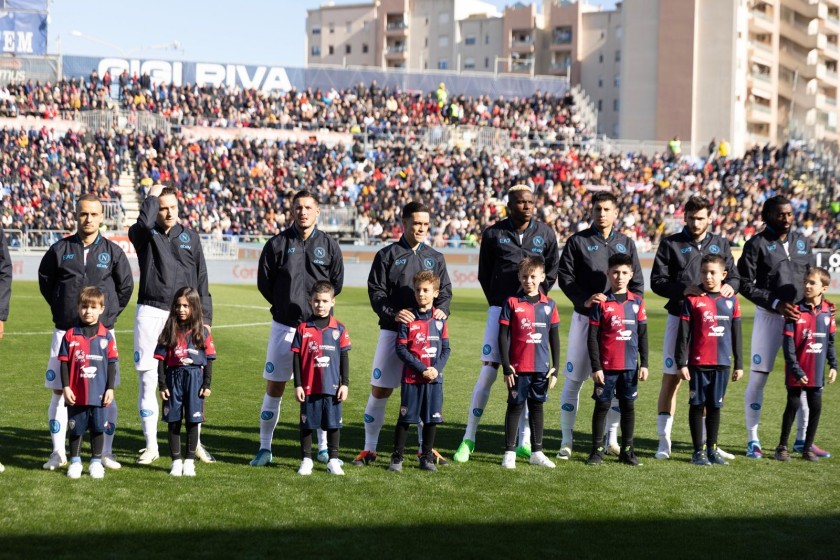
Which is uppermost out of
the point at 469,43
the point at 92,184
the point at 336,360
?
the point at 469,43

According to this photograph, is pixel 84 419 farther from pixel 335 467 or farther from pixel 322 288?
pixel 322 288

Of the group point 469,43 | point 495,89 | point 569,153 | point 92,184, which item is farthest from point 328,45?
point 92,184

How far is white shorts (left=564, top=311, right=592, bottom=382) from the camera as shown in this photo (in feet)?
30.3

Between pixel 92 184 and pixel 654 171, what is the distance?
2527 centimetres

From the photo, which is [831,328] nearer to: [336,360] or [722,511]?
[722,511]

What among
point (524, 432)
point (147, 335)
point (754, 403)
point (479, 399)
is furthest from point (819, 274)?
point (147, 335)

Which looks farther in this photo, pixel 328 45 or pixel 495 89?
pixel 328 45

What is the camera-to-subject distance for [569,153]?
4984cm

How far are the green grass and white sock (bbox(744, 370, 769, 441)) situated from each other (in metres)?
0.42

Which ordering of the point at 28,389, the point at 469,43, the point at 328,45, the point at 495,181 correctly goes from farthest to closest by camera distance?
the point at 328,45
the point at 469,43
the point at 495,181
the point at 28,389

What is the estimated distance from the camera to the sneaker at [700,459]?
354 inches

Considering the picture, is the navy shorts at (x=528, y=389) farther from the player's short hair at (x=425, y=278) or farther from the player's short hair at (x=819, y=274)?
the player's short hair at (x=819, y=274)

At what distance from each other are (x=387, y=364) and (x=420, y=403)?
19.2 inches

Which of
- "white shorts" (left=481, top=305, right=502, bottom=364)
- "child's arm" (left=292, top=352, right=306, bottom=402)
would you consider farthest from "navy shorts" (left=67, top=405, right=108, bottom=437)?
"white shorts" (left=481, top=305, right=502, bottom=364)
